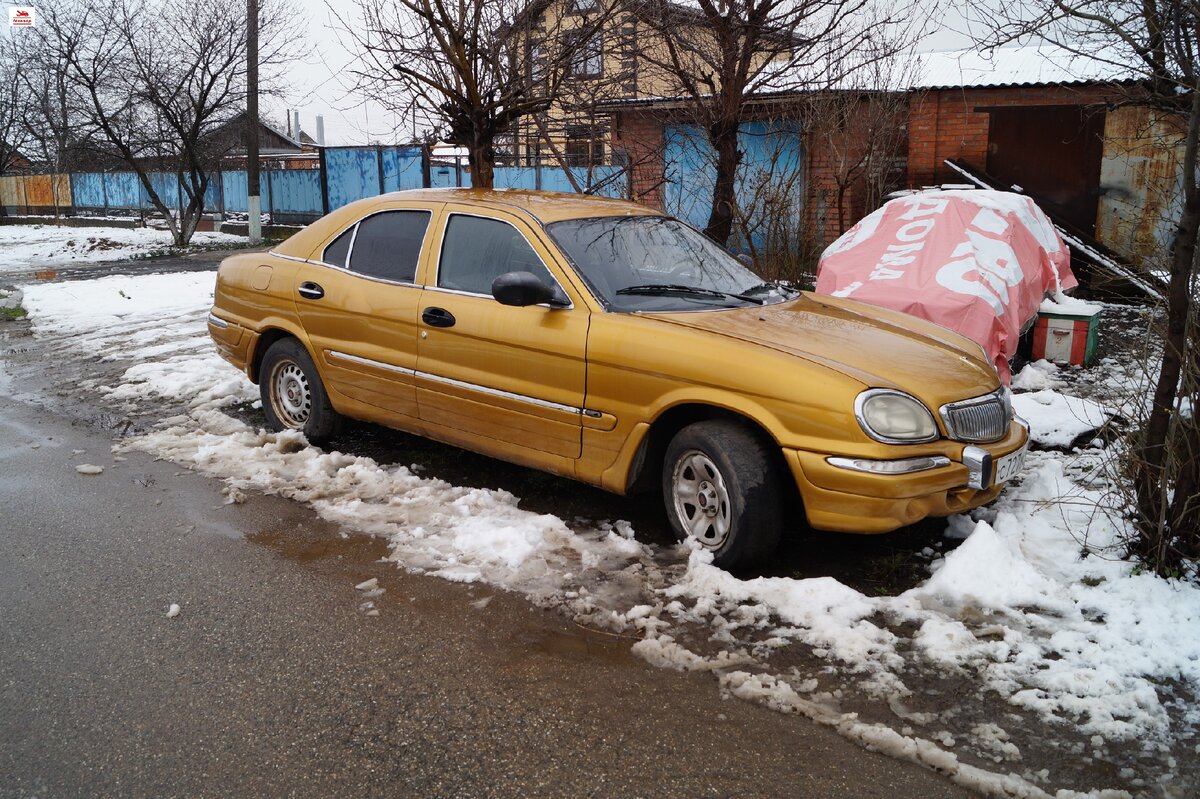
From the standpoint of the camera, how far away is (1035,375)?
784 centimetres

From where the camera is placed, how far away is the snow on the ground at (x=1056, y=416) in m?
6.10

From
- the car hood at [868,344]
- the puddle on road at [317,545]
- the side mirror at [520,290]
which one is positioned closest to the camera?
the car hood at [868,344]

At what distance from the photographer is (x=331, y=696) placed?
3.36 metres

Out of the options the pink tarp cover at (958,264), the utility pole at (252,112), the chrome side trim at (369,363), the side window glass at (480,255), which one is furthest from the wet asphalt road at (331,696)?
the utility pole at (252,112)

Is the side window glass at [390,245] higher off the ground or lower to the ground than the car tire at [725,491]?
higher

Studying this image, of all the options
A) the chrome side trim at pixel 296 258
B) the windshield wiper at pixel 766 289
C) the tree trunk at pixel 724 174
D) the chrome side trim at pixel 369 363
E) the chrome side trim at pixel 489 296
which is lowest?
the chrome side trim at pixel 369 363

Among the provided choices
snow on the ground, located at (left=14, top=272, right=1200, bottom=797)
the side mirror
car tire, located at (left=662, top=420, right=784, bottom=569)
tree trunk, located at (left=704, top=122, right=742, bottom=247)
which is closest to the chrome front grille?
snow on the ground, located at (left=14, top=272, right=1200, bottom=797)

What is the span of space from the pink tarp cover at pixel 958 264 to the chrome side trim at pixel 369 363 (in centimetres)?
383

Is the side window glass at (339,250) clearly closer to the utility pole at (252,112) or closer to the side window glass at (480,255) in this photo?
the side window glass at (480,255)

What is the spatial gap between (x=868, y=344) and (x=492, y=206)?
2.20m

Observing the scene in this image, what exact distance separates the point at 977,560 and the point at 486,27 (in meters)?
6.15

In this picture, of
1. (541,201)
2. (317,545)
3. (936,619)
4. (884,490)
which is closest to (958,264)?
(541,201)

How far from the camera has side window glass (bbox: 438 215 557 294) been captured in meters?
5.09

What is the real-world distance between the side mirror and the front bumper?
1.44 m
